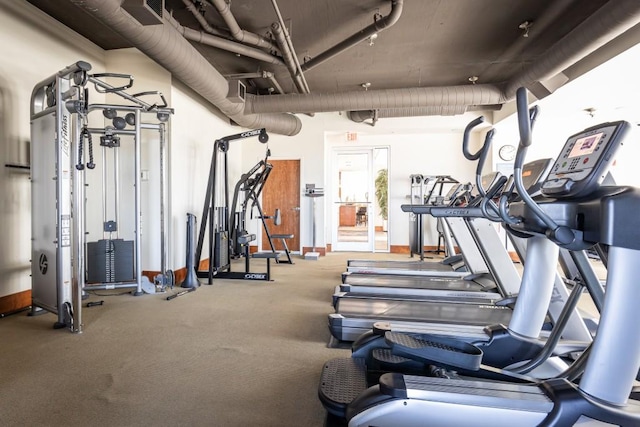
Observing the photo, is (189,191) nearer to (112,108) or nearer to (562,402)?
(112,108)

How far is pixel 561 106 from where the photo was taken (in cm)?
523

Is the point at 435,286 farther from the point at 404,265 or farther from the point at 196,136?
the point at 196,136

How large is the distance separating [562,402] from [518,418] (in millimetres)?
164

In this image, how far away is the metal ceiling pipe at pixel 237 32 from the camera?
3.10 m

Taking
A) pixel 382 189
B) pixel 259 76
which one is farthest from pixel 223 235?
pixel 382 189

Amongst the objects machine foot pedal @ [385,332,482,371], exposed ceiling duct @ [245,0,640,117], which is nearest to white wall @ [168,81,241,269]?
exposed ceiling duct @ [245,0,640,117]

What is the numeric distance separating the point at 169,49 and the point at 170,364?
2.87 m

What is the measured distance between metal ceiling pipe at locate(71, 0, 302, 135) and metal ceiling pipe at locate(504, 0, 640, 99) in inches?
155

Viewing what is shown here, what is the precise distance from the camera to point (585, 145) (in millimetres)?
1381

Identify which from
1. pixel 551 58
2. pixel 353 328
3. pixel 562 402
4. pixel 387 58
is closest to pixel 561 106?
pixel 551 58

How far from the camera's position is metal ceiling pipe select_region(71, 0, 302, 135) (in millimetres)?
2676

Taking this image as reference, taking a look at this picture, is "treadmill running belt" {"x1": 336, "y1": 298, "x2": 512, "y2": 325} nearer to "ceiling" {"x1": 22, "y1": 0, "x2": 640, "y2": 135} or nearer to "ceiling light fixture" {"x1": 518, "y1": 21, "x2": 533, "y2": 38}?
"ceiling" {"x1": 22, "y1": 0, "x2": 640, "y2": 135}

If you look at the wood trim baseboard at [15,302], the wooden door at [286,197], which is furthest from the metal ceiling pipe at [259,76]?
the wood trim baseboard at [15,302]

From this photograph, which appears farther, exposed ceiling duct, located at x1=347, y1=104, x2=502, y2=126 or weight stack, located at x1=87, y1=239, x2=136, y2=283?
exposed ceiling duct, located at x1=347, y1=104, x2=502, y2=126
